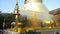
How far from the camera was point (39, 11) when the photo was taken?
1334 cm

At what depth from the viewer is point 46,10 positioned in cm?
1376

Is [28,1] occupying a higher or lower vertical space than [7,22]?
higher

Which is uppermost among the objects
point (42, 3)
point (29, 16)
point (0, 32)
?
point (42, 3)

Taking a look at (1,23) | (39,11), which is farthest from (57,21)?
(1,23)

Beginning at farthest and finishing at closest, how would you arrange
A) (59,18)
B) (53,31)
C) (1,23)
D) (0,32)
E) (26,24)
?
(59,18)
(1,23)
(26,24)
(0,32)
(53,31)

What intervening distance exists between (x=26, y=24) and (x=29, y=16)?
83cm

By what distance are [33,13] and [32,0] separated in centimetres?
181

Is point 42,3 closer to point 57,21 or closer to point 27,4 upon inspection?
point 27,4

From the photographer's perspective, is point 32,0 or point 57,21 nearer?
point 57,21

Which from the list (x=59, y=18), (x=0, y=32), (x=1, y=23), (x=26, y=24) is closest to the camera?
(x=0, y=32)

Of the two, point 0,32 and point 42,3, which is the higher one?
point 42,3

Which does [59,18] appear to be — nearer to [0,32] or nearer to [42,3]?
[42,3]

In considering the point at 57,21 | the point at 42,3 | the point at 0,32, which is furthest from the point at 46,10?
the point at 0,32

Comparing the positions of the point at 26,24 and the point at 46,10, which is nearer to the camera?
the point at 26,24
